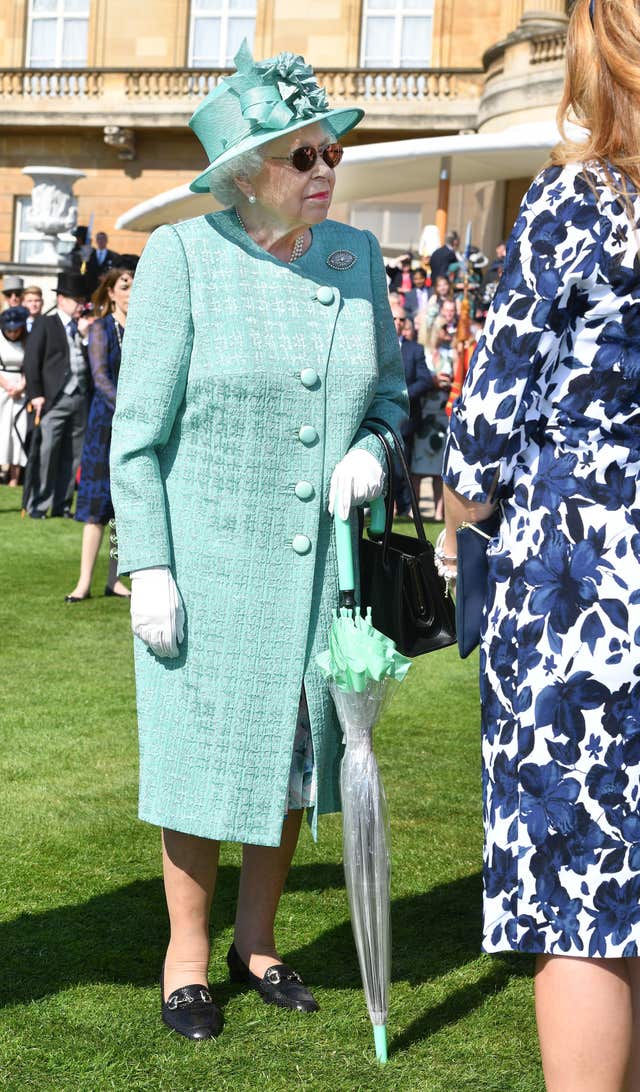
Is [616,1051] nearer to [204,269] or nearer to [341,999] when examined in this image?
[341,999]

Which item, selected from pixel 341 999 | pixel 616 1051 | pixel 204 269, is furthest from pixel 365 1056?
pixel 204 269

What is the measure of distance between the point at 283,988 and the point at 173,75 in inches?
1304

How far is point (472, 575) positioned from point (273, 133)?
1.04 metres

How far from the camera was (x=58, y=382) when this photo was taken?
11.6 meters

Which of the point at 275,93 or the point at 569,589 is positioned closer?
the point at 569,589

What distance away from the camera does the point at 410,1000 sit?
321 centimetres

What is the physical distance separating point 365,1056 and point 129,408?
1.40 m

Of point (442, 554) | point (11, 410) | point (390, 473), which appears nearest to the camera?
point (442, 554)

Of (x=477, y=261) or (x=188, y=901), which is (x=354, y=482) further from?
(x=477, y=261)

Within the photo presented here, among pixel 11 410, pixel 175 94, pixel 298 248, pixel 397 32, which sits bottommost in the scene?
pixel 298 248

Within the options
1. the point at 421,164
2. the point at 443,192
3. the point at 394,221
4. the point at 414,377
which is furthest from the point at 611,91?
the point at 394,221

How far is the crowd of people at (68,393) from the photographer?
8.12 meters

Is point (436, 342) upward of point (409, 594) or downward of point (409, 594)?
upward

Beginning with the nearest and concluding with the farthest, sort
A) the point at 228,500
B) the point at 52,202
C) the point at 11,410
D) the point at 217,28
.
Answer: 1. the point at 228,500
2. the point at 11,410
3. the point at 52,202
4. the point at 217,28
